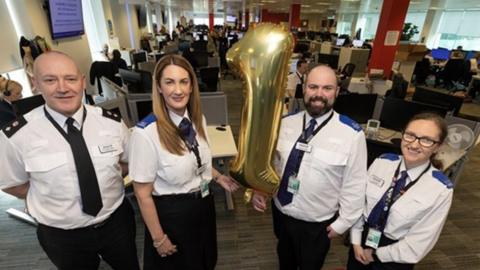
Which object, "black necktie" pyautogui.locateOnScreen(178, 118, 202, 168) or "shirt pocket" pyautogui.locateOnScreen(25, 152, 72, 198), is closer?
"shirt pocket" pyautogui.locateOnScreen(25, 152, 72, 198)

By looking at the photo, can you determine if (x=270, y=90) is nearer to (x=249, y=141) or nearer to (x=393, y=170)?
(x=249, y=141)

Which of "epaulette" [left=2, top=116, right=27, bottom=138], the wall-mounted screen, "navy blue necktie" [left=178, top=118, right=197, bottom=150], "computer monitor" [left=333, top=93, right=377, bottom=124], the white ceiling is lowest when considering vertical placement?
"computer monitor" [left=333, top=93, right=377, bottom=124]

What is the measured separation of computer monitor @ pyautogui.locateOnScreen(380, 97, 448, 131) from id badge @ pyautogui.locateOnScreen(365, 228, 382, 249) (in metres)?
2.00

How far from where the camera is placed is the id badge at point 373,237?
49.0 inches

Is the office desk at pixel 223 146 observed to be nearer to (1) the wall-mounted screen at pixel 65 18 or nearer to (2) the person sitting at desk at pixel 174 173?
(2) the person sitting at desk at pixel 174 173

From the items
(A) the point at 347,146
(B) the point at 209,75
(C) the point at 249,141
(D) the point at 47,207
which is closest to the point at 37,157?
(D) the point at 47,207

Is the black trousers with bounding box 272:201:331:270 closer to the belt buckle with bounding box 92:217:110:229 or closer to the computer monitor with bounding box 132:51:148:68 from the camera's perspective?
the belt buckle with bounding box 92:217:110:229

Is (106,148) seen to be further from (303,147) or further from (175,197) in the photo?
(303,147)

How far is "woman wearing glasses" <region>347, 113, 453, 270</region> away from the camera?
3.70 feet

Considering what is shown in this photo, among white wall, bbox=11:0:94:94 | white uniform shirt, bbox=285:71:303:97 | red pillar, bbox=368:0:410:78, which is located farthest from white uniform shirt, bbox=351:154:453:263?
white wall, bbox=11:0:94:94

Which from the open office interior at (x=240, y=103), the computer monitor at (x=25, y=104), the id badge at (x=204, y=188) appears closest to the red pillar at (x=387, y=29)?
the open office interior at (x=240, y=103)

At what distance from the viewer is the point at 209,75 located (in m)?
5.27

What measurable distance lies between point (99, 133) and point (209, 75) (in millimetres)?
4235

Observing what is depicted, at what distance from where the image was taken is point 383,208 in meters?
1.21
